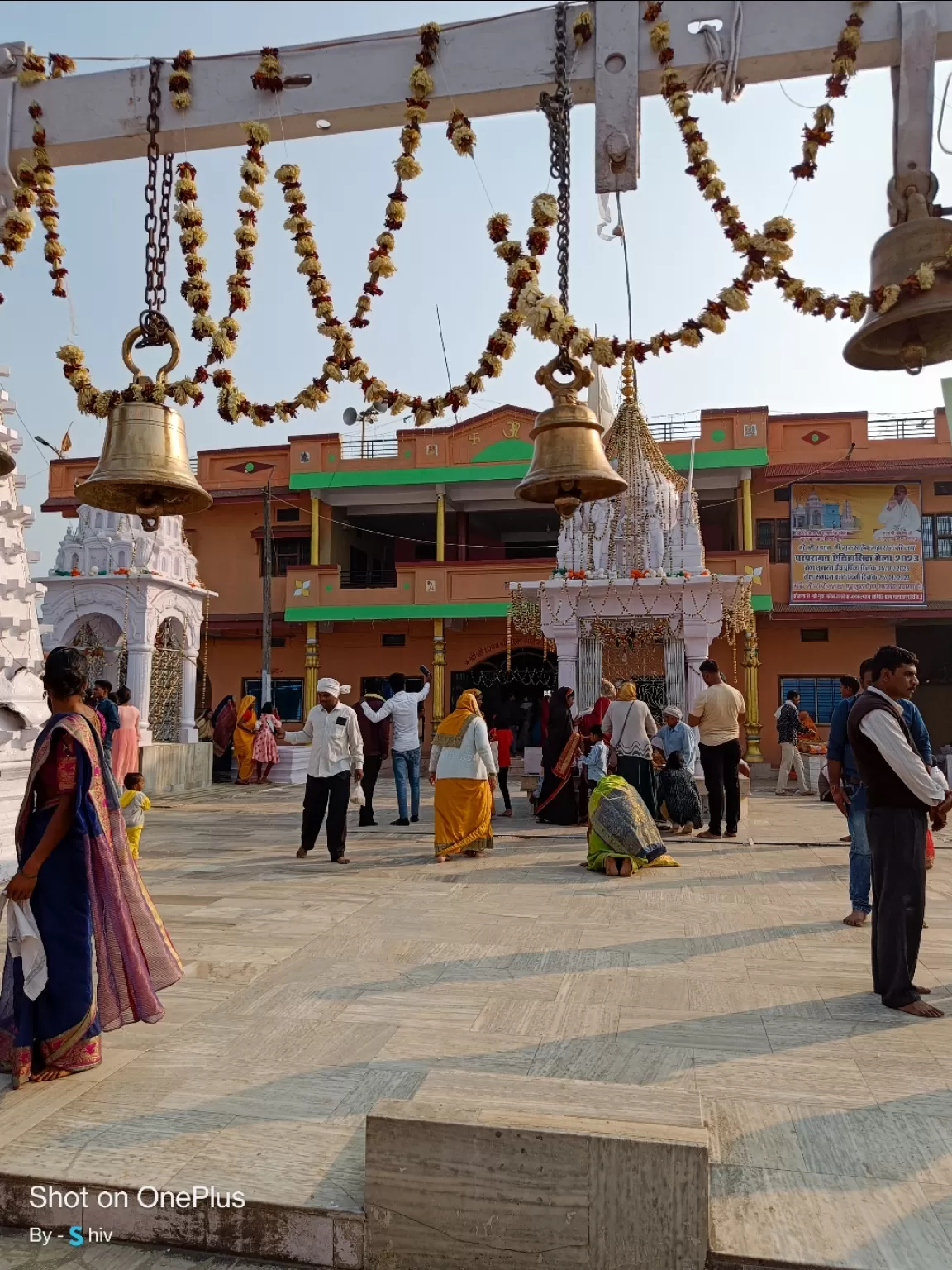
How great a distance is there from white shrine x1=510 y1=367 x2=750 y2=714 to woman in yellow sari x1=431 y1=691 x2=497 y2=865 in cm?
488

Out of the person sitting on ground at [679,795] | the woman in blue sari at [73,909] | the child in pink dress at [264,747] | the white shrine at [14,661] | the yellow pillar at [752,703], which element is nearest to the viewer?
the woman in blue sari at [73,909]

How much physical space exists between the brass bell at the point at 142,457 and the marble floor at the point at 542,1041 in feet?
7.11

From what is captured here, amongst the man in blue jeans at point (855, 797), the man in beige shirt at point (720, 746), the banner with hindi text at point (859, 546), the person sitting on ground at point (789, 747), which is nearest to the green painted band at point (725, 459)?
the banner with hindi text at point (859, 546)

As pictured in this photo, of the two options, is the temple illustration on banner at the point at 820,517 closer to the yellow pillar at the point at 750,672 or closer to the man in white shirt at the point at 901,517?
the man in white shirt at the point at 901,517

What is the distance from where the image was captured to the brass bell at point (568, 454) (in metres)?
3.81

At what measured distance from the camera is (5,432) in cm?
723

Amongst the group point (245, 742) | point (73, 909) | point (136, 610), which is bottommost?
point (245, 742)

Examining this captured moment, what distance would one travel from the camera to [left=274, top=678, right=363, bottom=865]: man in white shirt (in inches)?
316

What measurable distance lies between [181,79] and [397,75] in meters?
0.87

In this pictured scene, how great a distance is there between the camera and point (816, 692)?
20.9 m

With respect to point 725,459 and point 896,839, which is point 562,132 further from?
point 725,459

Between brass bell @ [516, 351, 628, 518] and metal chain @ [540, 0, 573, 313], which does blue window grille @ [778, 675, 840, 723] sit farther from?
metal chain @ [540, 0, 573, 313]

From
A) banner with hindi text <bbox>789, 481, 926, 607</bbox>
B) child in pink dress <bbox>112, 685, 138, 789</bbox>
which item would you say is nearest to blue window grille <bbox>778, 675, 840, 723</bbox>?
banner with hindi text <bbox>789, 481, 926, 607</bbox>

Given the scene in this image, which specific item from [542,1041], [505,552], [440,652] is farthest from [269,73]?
[505,552]
